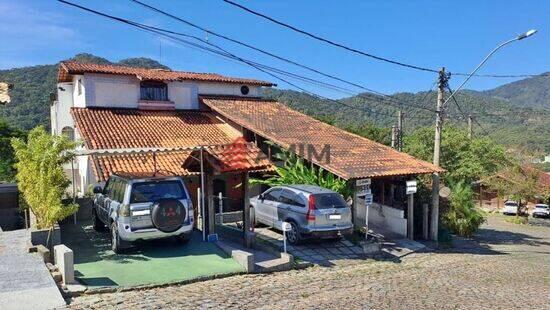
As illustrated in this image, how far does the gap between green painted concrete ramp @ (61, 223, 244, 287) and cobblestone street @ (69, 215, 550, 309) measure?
488 mm

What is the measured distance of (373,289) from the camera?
9.30 m

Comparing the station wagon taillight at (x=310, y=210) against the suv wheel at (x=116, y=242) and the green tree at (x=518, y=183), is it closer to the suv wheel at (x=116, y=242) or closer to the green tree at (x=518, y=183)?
the suv wheel at (x=116, y=242)

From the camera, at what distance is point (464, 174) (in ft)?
123

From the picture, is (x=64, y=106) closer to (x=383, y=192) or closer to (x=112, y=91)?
(x=112, y=91)

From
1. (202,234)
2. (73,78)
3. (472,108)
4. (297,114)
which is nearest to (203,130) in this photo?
(297,114)

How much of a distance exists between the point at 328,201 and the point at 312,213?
2.18 ft

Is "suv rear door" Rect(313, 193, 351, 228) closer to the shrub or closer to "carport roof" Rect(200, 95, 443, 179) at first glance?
"carport roof" Rect(200, 95, 443, 179)

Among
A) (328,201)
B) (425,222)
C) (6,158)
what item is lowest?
(425,222)

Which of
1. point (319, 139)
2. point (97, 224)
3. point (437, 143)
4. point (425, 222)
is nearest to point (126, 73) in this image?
point (319, 139)

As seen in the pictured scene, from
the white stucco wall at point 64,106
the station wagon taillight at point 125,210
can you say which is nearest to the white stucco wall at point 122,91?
the white stucco wall at point 64,106

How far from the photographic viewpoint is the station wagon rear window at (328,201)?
12.4 metres

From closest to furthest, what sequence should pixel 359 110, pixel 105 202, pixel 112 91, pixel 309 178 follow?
pixel 105 202
pixel 309 178
pixel 112 91
pixel 359 110

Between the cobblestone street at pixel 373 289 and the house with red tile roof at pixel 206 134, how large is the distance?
2933mm

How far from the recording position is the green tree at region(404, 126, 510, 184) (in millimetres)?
37688
